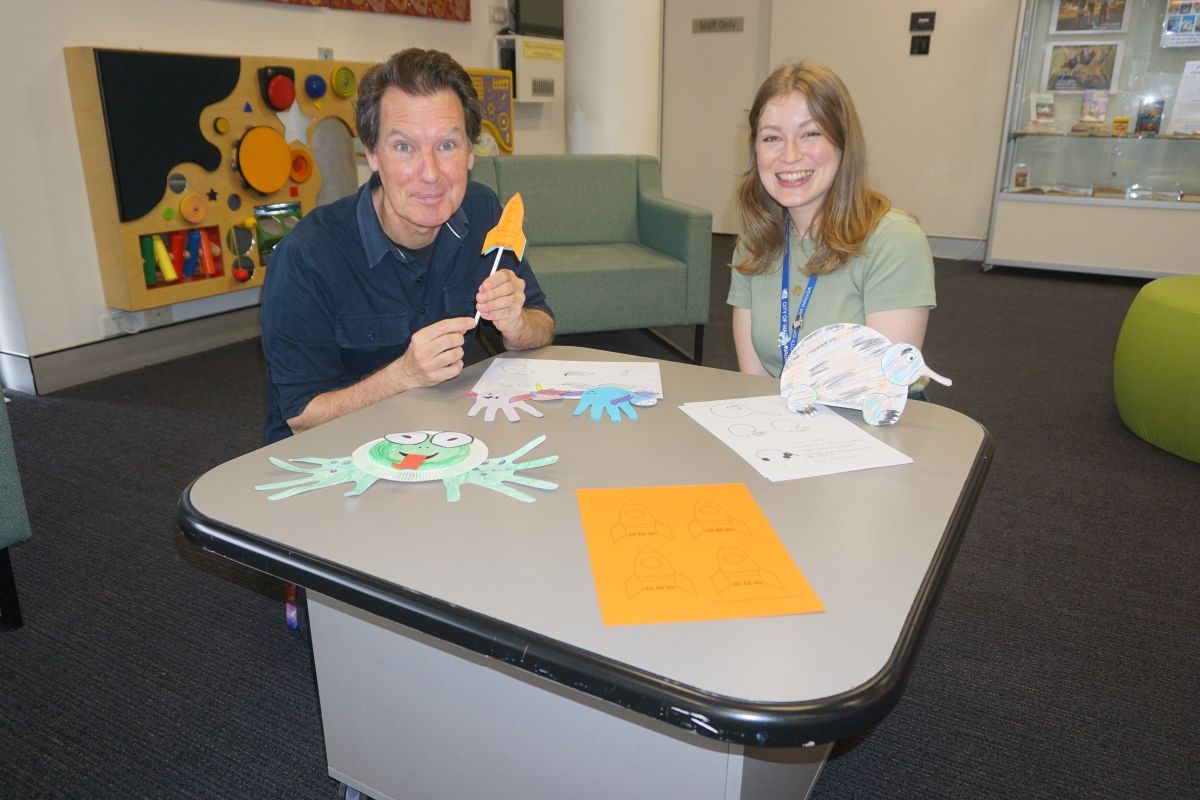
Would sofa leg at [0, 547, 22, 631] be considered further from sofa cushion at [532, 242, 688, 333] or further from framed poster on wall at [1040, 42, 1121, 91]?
framed poster on wall at [1040, 42, 1121, 91]

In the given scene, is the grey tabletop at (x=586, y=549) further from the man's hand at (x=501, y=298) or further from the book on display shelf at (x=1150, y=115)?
the book on display shelf at (x=1150, y=115)

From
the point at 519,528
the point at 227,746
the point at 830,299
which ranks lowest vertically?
the point at 227,746

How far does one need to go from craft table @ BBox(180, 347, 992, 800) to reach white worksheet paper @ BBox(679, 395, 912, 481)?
3cm

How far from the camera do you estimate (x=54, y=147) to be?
3221 millimetres

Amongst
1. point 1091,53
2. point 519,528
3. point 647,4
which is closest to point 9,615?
point 519,528

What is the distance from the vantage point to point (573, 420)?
50.3 inches

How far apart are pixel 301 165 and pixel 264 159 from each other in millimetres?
228

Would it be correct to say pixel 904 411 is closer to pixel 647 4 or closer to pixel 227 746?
pixel 227 746

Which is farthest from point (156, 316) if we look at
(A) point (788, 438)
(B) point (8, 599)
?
(A) point (788, 438)

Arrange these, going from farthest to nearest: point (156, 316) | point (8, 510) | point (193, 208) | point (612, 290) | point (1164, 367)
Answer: point (156, 316)
point (612, 290)
point (193, 208)
point (1164, 367)
point (8, 510)

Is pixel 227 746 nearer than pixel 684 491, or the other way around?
pixel 684 491

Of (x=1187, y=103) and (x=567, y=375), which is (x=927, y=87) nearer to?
(x=1187, y=103)

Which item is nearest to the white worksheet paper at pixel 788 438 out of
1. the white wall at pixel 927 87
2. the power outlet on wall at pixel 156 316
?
→ the power outlet on wall at pixel 156 316

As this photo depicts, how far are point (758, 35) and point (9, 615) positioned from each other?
6290 mm
